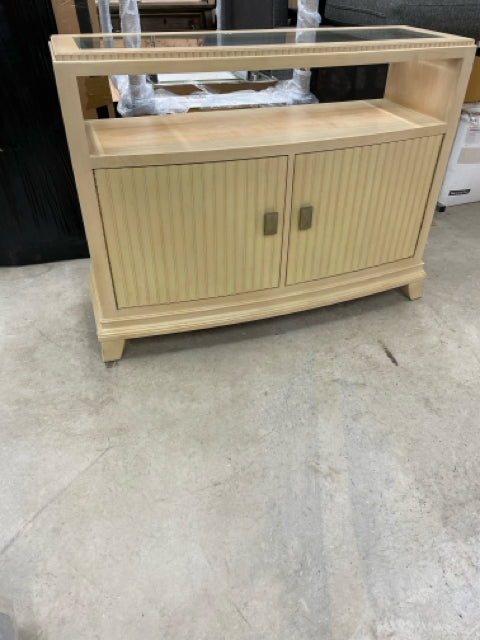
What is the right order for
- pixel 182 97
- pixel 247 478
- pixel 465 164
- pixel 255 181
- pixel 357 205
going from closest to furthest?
pixel 247 478, pixel 255 181, pixel 357 205, pixel 182 97, pixel 465 164

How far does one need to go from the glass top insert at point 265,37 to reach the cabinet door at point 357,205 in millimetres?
283

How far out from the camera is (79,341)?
1.42 m

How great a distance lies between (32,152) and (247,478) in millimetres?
1233

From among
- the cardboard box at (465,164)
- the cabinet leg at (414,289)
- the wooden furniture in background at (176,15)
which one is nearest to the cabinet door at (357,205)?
the cabinet leg at (414,289)

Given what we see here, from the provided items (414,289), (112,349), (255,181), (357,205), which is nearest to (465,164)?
(414,289)

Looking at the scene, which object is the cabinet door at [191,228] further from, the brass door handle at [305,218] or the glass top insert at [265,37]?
the glass top insert at [265,37]

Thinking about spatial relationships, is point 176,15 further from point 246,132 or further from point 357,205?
point 357,205

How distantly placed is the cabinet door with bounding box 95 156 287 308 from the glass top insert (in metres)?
0.29

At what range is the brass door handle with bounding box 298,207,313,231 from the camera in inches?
49.6

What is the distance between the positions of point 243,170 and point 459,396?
81cm

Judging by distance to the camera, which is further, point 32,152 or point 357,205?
point 32,152

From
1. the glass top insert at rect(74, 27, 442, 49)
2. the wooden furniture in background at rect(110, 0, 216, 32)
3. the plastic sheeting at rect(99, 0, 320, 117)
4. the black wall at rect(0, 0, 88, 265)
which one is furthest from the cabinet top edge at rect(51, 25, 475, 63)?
the wooden furniture in background at rect(110, 0, 216, 32)

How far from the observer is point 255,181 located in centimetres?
118

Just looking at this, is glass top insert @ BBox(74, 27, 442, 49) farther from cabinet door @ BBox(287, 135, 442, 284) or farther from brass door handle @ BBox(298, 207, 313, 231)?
brass door handle @ BBox(298, 207, 313, 231)
